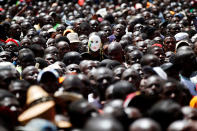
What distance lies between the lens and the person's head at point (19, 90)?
386cm

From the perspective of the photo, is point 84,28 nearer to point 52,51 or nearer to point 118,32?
point 118,32

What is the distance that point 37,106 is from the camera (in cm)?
347

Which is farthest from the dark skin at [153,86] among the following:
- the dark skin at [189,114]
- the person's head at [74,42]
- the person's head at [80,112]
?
the person's head at [74,42]

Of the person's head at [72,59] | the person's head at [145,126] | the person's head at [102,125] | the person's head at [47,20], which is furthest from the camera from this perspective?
the person's head at [47,20]

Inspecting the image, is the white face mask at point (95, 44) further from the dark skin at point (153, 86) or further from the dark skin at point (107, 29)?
the dark skin at point (153, 86)

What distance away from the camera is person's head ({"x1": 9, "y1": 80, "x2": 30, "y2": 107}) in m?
3.86

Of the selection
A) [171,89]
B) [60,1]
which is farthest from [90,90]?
[60,1]

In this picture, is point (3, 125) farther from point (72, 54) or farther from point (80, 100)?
point (72, 54)

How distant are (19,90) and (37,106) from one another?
536 mm

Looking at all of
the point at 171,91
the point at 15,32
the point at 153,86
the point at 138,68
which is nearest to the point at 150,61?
the point at 138,68

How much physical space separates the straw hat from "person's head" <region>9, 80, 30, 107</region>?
0.39ft

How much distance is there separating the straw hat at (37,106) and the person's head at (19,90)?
117 mm

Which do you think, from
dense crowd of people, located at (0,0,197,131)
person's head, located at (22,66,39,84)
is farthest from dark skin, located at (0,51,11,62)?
person's head, located at (22,66,39,84)

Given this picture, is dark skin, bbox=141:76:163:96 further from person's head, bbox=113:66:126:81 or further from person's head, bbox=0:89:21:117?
person's head, bbox=0:89:21:117
